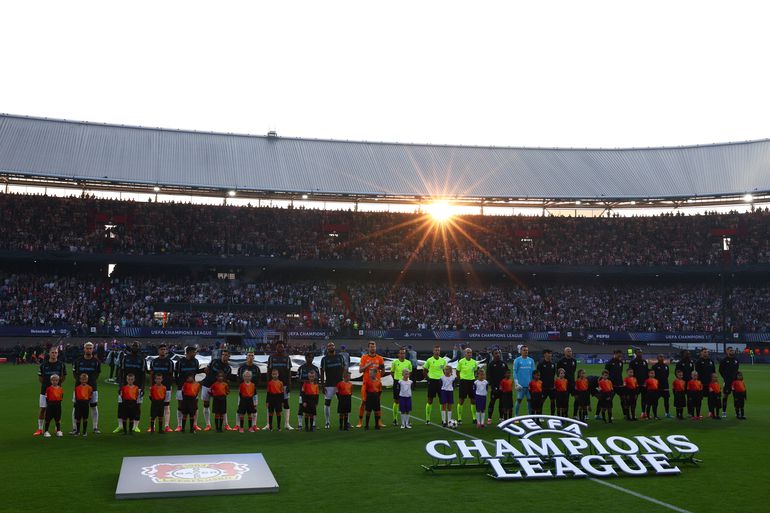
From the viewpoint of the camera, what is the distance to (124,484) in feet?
33.5

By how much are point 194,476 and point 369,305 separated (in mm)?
44016

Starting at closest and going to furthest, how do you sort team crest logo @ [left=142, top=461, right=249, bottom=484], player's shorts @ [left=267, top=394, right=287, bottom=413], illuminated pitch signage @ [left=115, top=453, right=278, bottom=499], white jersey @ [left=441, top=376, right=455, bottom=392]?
illuminated pitch signage @ [left=115, top=453, right=278, bottom=499] < team crest logo @ [left=142, top=461, right=249, bottom=484] < player's shorts @ [left=267, top=394, right=287, bottom=413] < white jersey @ [left=441, top=376, right=455, bottom=392]

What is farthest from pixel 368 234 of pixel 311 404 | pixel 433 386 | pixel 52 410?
pixel 52 410

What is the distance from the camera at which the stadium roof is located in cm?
5225

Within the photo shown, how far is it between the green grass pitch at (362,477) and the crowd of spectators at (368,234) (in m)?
37.7

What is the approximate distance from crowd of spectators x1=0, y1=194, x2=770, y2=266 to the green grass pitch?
37.7 meters

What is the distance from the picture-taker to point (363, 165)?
58.8 metres

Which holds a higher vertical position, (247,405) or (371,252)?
(371,252)

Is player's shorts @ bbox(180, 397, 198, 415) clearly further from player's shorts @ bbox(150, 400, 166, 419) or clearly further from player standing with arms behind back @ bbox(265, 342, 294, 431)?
player standing with arms behind back @ bbox(265, 342, 294, 431)

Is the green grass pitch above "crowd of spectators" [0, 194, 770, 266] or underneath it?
underneath

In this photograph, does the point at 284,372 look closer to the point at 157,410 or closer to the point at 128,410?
the point at 157,410

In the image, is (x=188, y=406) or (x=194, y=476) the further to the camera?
(x=188, y=406)

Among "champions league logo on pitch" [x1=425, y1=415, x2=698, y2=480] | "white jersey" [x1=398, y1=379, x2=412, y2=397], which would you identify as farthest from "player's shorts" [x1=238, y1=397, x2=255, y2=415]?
"champions league logo on pitch" [x1=425, y1=415, x2=698, y2=480]

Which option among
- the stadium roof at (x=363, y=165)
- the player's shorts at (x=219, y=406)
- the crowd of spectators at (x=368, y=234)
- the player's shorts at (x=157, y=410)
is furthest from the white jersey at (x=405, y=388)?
the crowd of spectators at (x=368, y=234)
